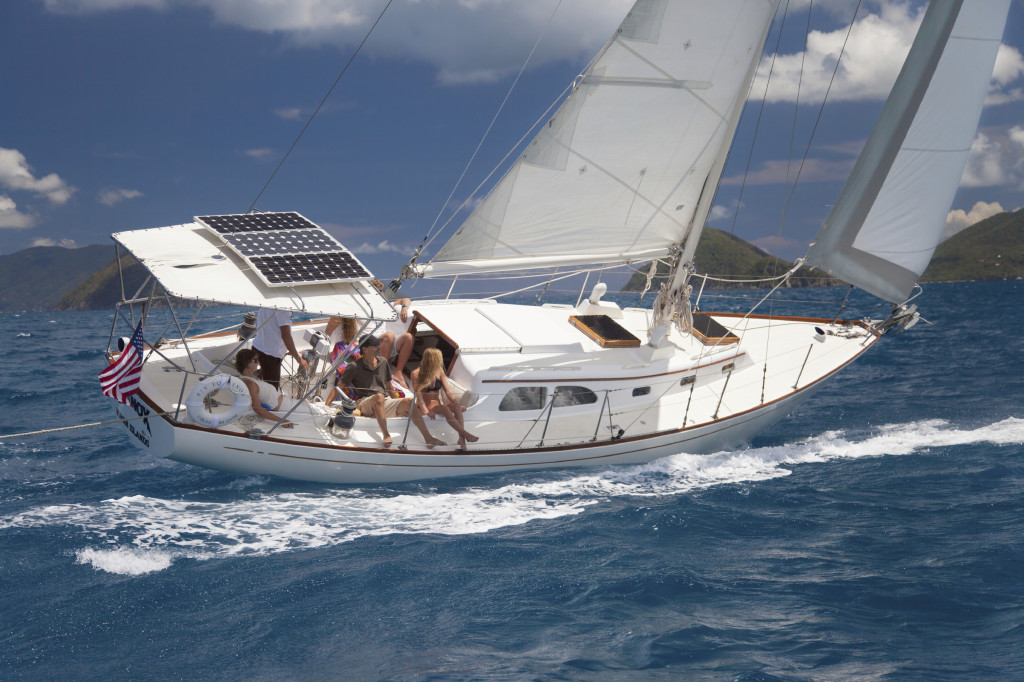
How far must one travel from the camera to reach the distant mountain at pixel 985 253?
133 meters

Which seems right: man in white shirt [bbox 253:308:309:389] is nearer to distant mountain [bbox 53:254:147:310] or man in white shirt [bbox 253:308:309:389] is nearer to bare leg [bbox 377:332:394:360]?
bare leg [bbox 377:332:394:360]

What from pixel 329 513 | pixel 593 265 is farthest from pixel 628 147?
pixel 329 513

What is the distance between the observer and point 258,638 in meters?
5.62

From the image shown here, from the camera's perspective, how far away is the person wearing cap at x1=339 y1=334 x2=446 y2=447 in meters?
8.87

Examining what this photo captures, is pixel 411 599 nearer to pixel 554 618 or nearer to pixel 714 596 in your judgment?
pixel 554 618

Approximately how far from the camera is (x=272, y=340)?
29.6ft

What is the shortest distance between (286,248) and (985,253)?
165 metres

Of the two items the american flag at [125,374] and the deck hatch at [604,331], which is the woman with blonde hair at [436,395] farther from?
the american flag at [125,374]

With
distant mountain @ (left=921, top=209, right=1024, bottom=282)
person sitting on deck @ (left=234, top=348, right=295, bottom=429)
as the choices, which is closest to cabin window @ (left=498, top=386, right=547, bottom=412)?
person sitting on deck @ (left=234, top=348, right=295, bottom=429)

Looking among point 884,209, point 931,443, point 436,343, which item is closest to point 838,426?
point 931,443

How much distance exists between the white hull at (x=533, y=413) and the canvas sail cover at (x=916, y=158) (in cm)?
169

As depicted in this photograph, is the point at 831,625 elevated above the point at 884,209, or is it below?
below

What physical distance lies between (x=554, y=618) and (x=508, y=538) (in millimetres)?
1567

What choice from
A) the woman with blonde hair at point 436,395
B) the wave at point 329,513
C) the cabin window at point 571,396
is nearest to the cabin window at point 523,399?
the cabin window at point 571,396
